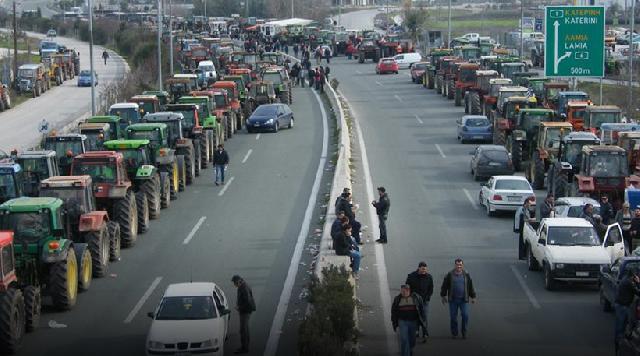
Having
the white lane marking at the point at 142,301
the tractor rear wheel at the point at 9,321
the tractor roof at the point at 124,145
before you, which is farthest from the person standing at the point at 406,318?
the tractor roof at the point at 124,145

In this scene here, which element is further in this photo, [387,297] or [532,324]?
[387,297]

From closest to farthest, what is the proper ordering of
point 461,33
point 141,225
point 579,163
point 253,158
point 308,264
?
point 308,264 < point 141,225 < point 579,163 < point 253,158 < point 461,33

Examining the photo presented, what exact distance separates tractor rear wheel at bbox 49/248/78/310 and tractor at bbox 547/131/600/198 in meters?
16.8

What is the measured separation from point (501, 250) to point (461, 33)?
120413 millimetres

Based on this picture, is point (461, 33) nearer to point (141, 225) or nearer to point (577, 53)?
point (577, 53)

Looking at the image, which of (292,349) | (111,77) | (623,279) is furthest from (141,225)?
(111,77)

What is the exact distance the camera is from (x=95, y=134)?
133 ft

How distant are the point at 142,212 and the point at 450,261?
321 inches

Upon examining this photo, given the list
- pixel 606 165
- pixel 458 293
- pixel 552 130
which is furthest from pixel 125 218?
pixel 552 130

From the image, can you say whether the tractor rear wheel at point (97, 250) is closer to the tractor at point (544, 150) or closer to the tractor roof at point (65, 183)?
the tractor roof at point (65, 183)

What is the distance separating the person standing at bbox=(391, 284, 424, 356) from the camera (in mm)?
20438

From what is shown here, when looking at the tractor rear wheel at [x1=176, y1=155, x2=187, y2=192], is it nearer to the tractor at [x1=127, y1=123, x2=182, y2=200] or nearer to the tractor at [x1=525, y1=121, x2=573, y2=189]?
the tractor at [x1=127, y1=123, x2=182, y2=200]

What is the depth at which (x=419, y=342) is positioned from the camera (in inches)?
886

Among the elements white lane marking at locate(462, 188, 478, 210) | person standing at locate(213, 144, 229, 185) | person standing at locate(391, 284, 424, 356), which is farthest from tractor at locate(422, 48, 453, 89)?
person standing at locate(391, 284, 424, 356)
